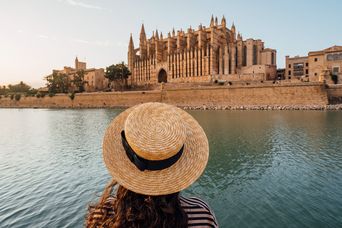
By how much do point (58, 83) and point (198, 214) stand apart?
68543 mm

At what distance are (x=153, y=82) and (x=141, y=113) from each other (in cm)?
5914

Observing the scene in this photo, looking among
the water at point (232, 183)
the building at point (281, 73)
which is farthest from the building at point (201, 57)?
the water at point (232, 183)

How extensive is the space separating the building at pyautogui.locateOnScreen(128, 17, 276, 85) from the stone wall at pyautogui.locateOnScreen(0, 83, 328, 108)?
7601mm

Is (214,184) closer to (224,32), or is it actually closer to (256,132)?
(256,132)

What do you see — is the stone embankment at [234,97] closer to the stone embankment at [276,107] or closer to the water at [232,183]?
the stone embankment at [276,107]

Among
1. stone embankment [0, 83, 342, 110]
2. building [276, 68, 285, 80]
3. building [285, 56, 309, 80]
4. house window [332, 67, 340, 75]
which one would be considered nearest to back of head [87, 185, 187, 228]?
stone embankment [0, 83, 342, 110]

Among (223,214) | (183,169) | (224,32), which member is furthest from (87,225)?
(224,32)

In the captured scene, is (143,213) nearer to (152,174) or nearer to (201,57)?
(152,174)

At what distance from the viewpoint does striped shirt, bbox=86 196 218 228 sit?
53.3 inches

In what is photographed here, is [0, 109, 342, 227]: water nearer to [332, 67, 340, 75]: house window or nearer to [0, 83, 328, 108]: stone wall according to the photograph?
[0, 83, 328, 108]: stone wall

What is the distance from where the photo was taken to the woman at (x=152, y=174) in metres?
1.28

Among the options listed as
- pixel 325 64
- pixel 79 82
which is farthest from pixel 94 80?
pixel 325 64

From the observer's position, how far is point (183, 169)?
4.55 feet

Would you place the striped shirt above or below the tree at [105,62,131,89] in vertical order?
below
